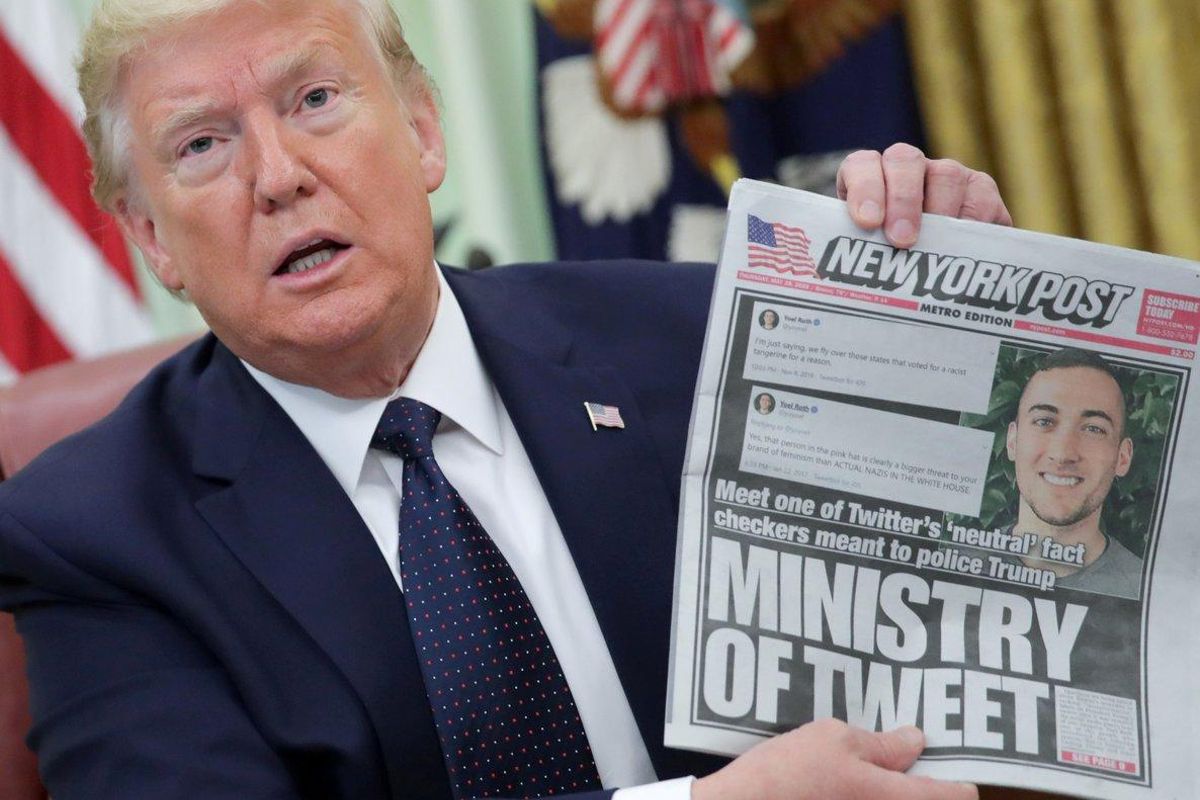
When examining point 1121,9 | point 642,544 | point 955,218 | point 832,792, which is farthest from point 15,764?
point 1121,9

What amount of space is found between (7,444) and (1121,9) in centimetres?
185

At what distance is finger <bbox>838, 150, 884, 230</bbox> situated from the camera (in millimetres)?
1212

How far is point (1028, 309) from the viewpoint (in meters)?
1.20

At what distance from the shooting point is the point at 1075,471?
1207 millimetres

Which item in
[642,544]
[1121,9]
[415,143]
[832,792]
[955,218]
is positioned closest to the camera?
Answer: [832,792]

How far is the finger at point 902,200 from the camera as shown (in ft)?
3.96

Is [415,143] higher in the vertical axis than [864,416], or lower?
higher

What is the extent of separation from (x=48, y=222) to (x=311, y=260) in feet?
5.04

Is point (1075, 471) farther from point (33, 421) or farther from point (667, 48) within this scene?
point (667, 48)

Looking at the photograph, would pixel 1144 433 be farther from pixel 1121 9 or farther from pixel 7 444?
pixel 1121 9

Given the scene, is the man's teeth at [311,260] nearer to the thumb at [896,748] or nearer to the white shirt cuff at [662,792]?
the white shirt cuff at [662,792]

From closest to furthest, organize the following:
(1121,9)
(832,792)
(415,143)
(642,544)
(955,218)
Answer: (832,792)
(955,218)
(642,544)
(415,143)
(1121,9)

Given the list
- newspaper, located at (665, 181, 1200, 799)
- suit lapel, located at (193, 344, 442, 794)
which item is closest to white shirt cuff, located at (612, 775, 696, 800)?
newspaper, located at (665, 181, 1200, 799)

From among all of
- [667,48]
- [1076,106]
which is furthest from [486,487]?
[1076,106]
